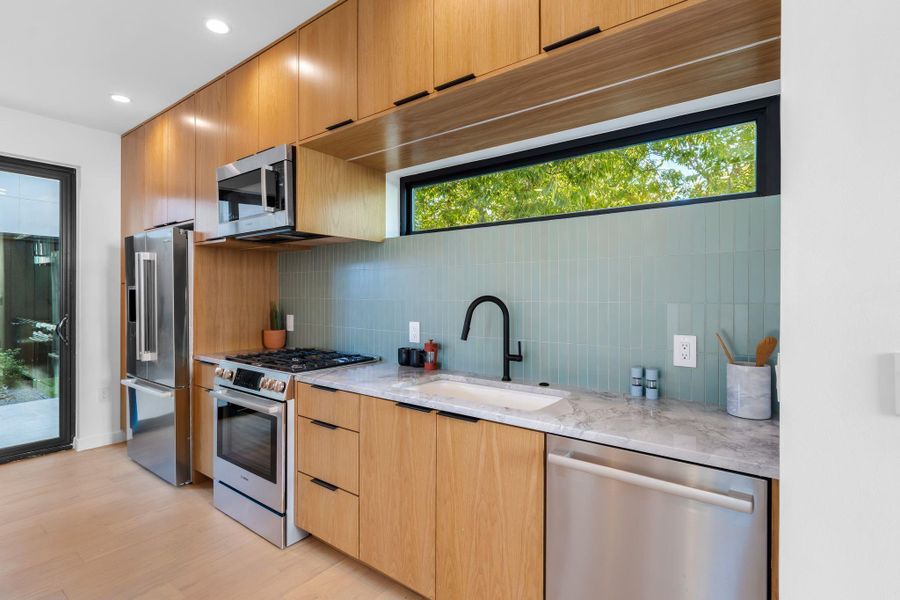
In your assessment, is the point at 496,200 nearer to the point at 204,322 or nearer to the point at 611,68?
the point at 611,68

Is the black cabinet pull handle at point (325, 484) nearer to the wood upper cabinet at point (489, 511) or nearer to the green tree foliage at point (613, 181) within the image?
the wood upper cabinet at point (489, 511)

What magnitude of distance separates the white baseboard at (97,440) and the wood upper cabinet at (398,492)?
3.09 m

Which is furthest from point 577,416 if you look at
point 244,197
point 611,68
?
point 244,197

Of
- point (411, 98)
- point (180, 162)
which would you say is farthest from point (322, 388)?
point (180, 162)

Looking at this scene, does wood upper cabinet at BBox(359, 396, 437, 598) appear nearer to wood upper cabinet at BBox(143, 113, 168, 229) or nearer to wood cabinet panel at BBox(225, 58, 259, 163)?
wood cabinet panel at BBox(225, 58, 259, 163)

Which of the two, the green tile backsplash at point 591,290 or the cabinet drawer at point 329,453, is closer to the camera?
the green tile backsplash at point 591,290

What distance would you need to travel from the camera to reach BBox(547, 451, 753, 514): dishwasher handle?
1.04 metres

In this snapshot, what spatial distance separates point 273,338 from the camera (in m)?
3.15

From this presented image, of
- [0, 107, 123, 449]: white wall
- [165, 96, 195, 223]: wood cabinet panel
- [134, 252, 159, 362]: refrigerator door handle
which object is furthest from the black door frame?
[165, 96, 195, 223]: wood cabinet panel

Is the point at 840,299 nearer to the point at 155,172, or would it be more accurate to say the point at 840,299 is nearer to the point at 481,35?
the point at 481,35

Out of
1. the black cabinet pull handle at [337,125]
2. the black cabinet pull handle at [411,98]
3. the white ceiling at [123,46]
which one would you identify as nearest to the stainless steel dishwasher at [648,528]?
the black cabinet pull handle at [411,98]

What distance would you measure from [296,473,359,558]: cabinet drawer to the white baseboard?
2632 millimetres

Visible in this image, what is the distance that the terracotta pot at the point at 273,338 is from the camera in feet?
10.3

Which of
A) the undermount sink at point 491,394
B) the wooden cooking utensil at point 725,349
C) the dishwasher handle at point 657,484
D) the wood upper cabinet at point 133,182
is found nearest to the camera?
the dishwasher handle at point 657,484
